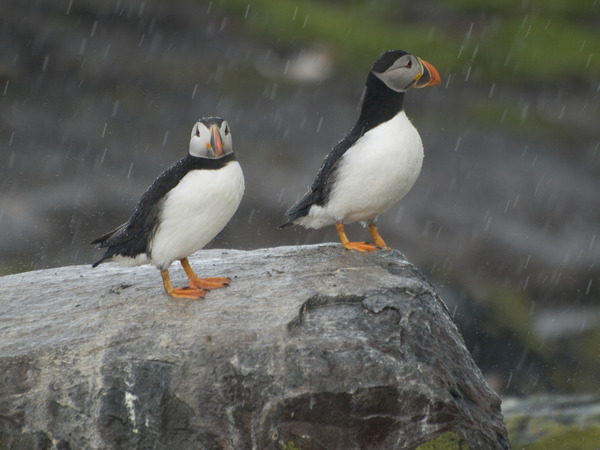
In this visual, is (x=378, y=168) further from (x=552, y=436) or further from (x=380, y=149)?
(x=552, y=436)

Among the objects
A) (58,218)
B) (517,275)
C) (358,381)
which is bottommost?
(58,218)

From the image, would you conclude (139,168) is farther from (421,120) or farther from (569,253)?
(569,253)

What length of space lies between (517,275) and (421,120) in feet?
9.82

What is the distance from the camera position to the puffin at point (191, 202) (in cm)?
424

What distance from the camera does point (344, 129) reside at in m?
11.2

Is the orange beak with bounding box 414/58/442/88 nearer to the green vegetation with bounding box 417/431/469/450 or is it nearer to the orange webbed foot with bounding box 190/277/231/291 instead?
the orange webbed foot with bounding box 190/277/231/291

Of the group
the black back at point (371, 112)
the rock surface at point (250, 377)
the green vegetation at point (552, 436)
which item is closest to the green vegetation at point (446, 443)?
the rock surface at point (250, 377)

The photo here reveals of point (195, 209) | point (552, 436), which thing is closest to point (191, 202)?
point (195, 209)

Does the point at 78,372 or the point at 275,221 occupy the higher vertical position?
the point at 78,372

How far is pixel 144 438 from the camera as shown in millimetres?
4004

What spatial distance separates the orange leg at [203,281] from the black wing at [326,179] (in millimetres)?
665

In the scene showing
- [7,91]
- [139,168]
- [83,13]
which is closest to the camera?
[139,168]

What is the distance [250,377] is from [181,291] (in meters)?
0.81

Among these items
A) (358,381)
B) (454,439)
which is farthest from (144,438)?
(454,439)
